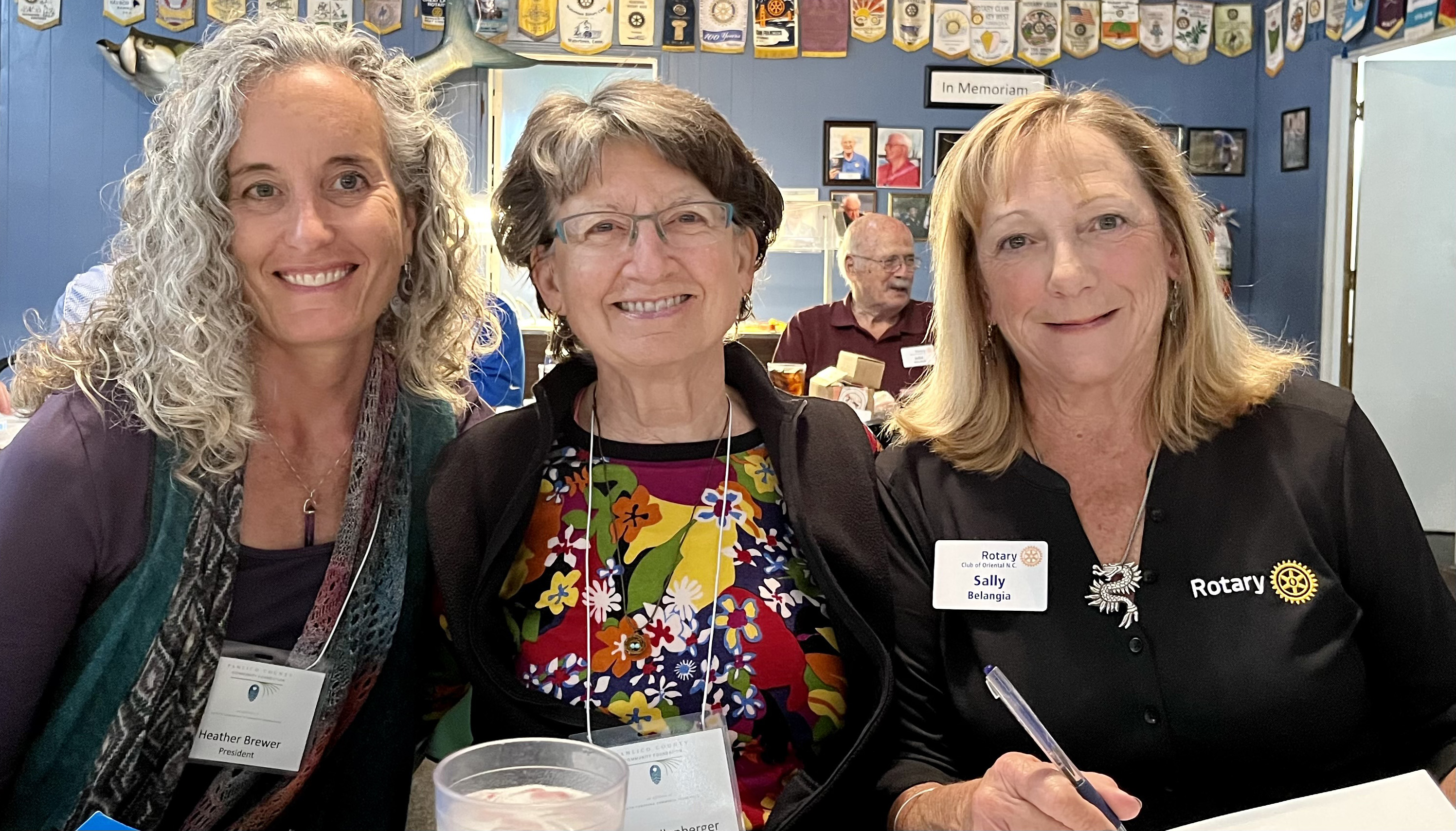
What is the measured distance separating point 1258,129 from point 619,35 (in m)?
4.29

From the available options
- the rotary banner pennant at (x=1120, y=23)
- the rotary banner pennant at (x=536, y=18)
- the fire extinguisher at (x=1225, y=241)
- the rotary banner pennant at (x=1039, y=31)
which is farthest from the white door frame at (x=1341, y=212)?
the rotary banner pennant at (x=536, y=18)

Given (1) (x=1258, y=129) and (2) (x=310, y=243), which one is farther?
(1) (x=1258, y=129)

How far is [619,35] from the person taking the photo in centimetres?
724

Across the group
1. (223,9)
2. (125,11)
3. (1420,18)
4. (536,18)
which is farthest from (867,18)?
(125,11)

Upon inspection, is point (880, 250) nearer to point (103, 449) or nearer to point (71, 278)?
point (103, 449)

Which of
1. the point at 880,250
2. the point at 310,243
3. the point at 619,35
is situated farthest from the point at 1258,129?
the point at 310,243

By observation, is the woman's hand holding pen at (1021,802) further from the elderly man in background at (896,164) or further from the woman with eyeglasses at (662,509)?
the elderly man in background at (896,164)

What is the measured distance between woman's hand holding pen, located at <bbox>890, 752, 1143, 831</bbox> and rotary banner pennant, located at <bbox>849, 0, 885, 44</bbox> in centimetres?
669

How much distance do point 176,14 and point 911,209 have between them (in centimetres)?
484

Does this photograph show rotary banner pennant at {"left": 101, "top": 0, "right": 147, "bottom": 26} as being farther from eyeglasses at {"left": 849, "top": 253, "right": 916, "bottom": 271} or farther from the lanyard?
the lanyard

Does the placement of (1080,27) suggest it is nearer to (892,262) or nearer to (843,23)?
(843,23)

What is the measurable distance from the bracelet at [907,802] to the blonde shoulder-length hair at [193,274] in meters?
1.00

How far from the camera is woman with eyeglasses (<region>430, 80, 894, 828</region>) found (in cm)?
152

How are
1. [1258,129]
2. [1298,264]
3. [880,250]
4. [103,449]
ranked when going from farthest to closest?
[1258,129]
[1298,264]
[880,250]
[103,449]
